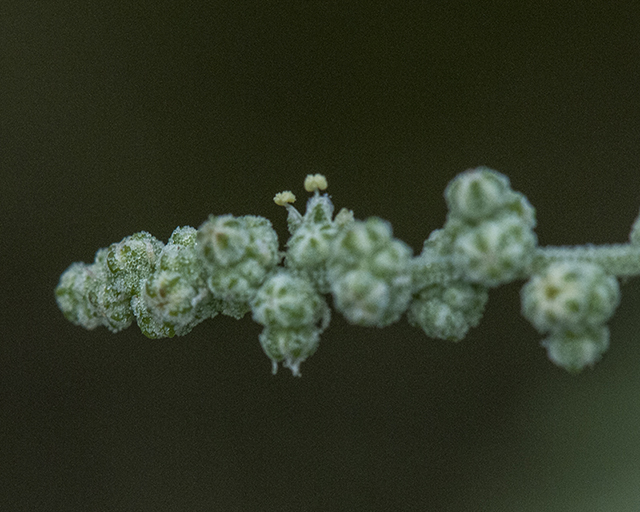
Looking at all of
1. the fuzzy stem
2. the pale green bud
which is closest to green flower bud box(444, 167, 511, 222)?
the fuzzy stem

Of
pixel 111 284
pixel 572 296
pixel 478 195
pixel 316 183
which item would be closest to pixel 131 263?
pixel 111 284

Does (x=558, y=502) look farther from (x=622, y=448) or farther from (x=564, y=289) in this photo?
(x=564, y=289)

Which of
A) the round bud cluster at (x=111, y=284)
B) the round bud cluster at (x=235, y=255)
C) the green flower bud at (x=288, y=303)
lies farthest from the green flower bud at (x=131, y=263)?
the green flower bud at (x=288, y=303)

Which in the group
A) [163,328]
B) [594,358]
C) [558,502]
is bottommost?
[558,502]

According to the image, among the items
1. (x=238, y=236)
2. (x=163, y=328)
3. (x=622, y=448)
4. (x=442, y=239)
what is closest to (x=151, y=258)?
(x=163, y=328)

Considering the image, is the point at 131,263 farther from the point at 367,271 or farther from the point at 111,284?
the point at 367,271

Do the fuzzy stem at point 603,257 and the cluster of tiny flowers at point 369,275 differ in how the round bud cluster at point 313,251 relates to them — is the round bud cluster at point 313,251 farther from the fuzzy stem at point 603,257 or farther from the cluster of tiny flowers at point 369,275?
the fuzzy stem at point 603,257
